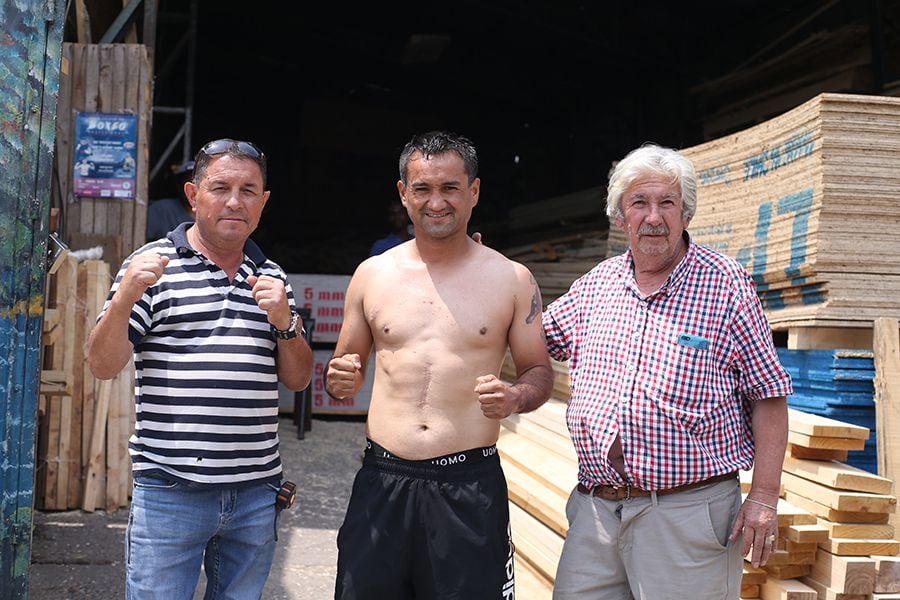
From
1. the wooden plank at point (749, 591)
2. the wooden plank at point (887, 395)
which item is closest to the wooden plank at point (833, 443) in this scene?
the wooden plank at point (749, 591)

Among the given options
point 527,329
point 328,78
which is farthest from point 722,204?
point 328,78

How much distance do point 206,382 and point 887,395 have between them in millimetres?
3178

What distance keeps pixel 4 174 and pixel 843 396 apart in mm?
3851

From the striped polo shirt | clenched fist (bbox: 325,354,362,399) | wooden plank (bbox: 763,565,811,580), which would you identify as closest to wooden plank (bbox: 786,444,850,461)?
wooden plank (bbox: 763,565,811,580)

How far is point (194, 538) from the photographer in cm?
278

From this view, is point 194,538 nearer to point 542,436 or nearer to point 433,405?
point 433,405

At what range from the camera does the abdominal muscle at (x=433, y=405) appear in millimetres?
2875

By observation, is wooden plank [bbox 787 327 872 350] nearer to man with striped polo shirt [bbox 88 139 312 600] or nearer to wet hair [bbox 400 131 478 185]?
wet hair [bbox 400 131 478 185]

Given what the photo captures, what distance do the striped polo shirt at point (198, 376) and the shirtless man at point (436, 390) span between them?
0.28 m

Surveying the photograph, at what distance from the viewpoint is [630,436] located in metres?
2.76

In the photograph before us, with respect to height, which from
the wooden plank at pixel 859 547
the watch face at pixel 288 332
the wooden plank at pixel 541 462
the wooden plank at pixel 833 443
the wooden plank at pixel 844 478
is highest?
the watch face at pixel 288 332

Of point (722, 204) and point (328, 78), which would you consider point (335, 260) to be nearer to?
point (328, 78)

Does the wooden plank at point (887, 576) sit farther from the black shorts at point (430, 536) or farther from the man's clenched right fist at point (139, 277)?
the man's clenched right fist at point (139, 277)

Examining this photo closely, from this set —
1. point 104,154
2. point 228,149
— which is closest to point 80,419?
point 104,154
